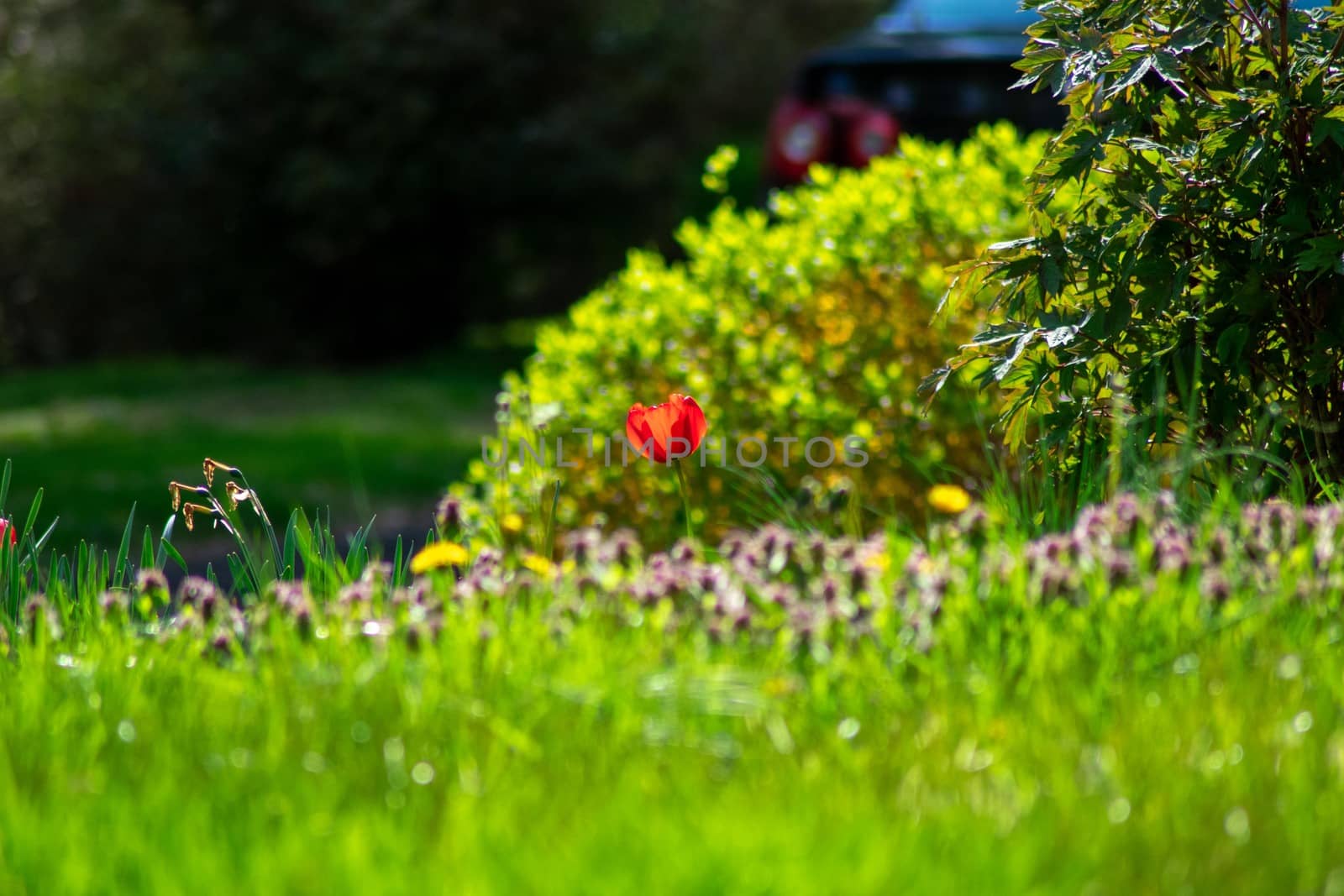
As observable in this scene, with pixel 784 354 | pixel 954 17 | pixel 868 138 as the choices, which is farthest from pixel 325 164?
pixel 784 354

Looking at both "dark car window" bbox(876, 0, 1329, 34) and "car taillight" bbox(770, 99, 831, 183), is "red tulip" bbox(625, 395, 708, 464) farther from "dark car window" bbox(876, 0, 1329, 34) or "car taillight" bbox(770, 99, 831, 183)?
"dark car window" bbox(876, 0, 1329, 34)

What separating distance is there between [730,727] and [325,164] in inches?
429

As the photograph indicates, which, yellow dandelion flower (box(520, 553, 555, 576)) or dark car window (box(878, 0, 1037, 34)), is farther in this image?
dark car window (box(878, 0, 1037, 34))

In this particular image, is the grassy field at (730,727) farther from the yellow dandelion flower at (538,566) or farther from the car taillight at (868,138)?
the car taillight at (868,138)

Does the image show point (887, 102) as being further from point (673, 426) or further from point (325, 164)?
point (673, 426)

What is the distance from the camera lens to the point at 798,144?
8492 mm

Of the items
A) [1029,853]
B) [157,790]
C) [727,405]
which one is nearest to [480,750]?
[157,790]

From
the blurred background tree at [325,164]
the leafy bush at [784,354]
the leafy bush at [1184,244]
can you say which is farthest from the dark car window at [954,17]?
the leafy bush at [1184,244]

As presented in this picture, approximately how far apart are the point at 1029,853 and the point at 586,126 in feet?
36.7

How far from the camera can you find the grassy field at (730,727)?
6.51ft

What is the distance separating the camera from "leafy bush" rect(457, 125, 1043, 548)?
4.66m

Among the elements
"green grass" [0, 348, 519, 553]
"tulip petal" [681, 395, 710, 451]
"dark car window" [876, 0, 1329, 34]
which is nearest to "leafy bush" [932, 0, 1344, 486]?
"tulip petal" [681, 395, 710, 451]

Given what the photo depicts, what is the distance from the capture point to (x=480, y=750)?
91.7 inches

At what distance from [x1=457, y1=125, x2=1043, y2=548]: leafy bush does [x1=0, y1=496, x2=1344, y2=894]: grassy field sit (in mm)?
1750
